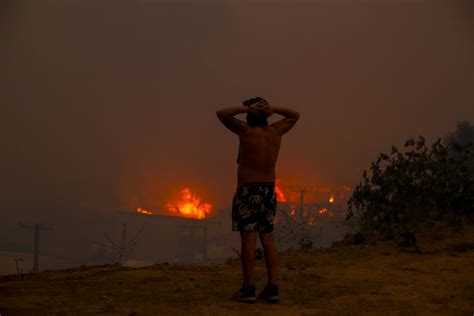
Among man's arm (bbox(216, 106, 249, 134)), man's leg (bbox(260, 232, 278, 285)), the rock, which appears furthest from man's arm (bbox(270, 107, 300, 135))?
the rock

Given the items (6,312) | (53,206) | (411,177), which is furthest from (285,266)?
(53,206)

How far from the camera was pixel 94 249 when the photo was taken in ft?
195

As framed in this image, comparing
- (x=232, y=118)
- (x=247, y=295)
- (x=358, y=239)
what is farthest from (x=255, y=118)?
(x=358, y=239)

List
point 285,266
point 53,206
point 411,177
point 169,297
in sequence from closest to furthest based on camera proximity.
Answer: point 169,297, point 285,266, point 411,177, point 53,206

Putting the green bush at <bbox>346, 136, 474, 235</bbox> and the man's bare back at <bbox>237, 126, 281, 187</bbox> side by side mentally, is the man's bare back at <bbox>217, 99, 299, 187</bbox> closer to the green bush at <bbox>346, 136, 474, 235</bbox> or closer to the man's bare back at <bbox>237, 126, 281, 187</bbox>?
the man's bare back at <bbox>237, 126, 281, 187</bbox>

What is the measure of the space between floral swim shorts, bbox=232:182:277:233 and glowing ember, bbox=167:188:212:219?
63340 mm

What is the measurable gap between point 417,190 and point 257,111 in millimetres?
7946

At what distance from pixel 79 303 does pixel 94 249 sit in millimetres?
57195

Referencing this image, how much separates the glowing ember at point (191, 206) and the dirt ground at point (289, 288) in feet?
199

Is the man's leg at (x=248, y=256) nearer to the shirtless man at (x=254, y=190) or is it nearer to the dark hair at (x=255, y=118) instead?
the shirtless man at (x=254, y=190)

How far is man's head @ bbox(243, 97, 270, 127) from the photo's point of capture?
5379 mm

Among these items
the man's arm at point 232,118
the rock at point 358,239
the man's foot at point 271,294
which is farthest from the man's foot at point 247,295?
the rock at point 358,239

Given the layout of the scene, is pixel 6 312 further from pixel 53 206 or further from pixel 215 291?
pixel 53 206

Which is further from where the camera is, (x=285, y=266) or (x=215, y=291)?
(x=285, y=266)
